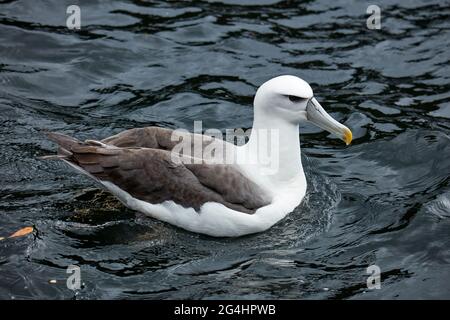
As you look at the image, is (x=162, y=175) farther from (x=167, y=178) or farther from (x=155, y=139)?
Answer: (x=155, y=139)

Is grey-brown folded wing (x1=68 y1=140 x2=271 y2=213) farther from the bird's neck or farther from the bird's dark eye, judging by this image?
the bird's dark eye

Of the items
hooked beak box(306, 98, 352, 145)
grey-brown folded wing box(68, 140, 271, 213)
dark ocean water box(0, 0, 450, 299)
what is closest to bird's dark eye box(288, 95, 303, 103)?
hooked beak box(306, 98, 352, 145)

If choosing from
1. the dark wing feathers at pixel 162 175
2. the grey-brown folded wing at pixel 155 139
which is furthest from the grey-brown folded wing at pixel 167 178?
the grey-brown folded wing at pixel 155 139

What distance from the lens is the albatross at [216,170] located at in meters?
9.09

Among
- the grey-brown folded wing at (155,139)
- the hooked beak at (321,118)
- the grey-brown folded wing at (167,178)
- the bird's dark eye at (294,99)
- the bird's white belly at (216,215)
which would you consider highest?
the bird's dark eye at (294,99)

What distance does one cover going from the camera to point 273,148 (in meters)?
9.50

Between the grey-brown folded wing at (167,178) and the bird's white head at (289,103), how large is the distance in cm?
80

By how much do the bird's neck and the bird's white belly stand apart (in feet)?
0.87

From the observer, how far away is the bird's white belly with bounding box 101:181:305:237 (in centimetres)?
899

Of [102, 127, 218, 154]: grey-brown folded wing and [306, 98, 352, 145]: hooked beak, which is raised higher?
[306, 98, 352, 145]: hooked beak

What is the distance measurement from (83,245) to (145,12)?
6146 mm

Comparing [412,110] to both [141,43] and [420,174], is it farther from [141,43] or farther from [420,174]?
[141,43]

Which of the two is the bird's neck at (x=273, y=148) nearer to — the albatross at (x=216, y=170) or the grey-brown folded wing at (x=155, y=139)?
the albatross at (x=216, y=170)

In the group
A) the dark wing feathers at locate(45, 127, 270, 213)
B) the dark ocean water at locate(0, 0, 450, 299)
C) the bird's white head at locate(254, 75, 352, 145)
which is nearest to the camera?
the dark ocean water at locate(0, 0, 450, 299)
